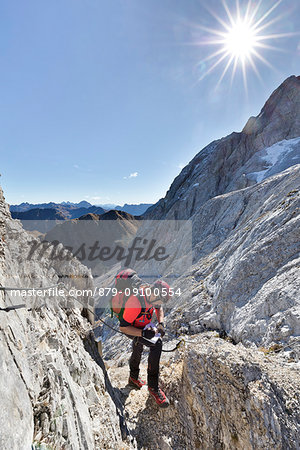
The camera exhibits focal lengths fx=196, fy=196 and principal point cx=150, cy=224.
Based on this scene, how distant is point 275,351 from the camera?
6.38 m

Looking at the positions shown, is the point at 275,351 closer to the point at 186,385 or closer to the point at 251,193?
the point at 186,385

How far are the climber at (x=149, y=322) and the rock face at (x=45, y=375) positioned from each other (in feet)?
3.30

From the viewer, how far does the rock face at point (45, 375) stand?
92.1 inches

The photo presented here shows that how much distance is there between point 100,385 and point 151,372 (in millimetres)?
1218

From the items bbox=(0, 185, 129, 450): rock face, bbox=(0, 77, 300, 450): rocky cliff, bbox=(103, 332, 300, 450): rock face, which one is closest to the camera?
bbox=(0, 185, 129, 450): rock face

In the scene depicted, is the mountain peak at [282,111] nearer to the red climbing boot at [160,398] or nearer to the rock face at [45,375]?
the red climbing boot at [160,398]

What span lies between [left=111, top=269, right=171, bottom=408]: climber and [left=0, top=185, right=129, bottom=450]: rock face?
3.30 feet

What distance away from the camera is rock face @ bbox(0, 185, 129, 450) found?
92.1 inches

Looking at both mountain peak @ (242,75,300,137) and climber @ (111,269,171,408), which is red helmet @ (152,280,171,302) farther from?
mountain peak @ (242,75,300,137)

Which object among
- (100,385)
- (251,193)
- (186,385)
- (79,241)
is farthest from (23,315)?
(79,241)

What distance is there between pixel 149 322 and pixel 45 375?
8.37 feet

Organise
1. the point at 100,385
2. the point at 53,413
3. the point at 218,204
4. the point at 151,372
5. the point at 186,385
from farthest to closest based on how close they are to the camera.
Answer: the point at 218,204 → the point at 186,385 → the point at 151,372 → the point at 100,385 → the point at 53,413

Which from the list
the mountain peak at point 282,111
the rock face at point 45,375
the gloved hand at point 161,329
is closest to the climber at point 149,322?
the gloved hand at point 161,329

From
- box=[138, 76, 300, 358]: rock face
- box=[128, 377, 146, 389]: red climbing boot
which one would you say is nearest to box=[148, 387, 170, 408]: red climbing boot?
box=[128, 377, 146, 389]: red climbing boot
